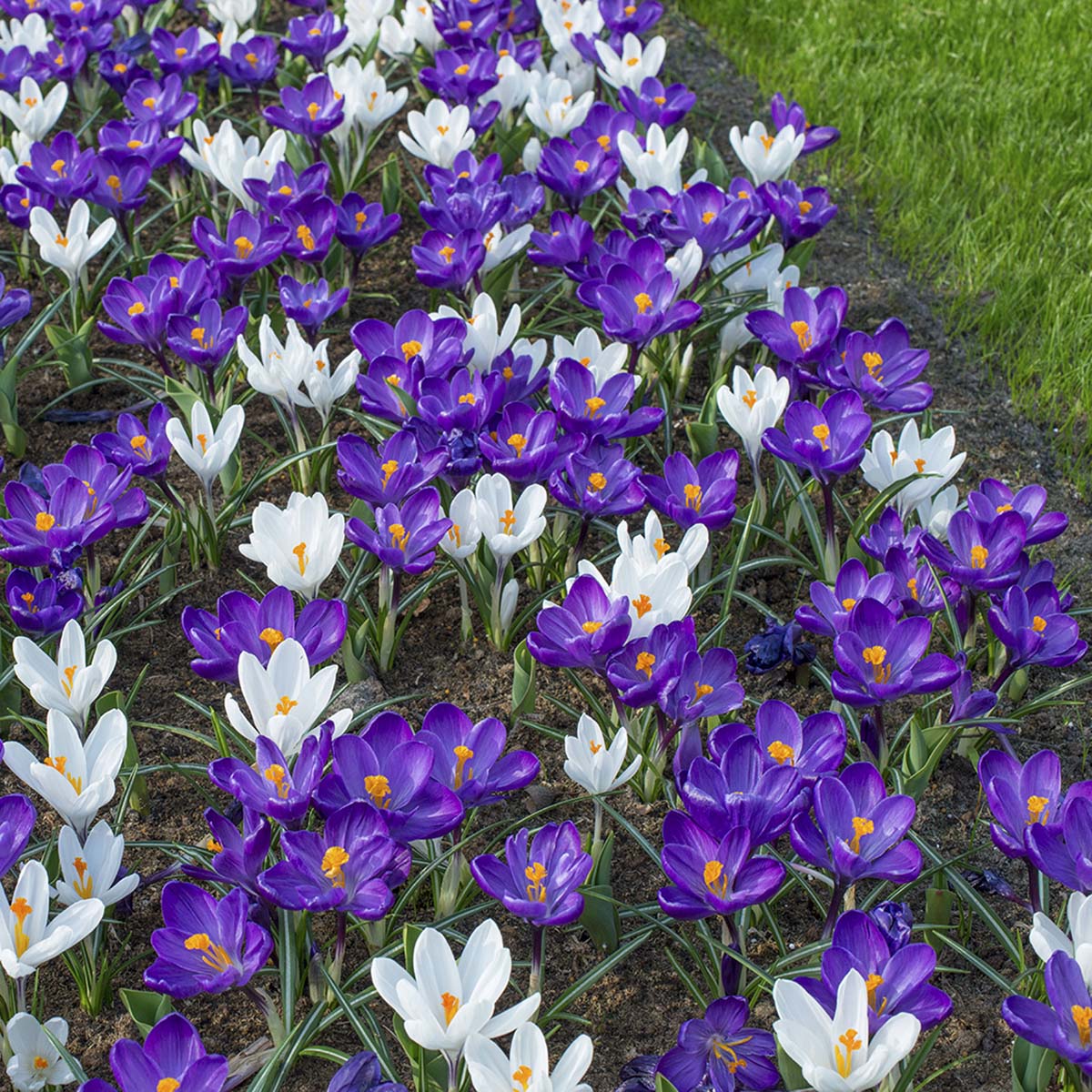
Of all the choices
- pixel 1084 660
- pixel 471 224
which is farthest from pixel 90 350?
pixel 1084 660

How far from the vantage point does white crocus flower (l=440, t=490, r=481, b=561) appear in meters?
2.21

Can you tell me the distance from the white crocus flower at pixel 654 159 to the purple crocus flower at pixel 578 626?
1434 millimetres

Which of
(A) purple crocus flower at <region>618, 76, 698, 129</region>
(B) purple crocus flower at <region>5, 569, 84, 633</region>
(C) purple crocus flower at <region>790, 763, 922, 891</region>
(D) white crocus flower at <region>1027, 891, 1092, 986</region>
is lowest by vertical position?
(B) purple crocus flower at <region>5, 569, 84, 633</region>

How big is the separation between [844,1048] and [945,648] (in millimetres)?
1194

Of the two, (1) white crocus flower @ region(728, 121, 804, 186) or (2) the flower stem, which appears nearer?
(2) the flower stem

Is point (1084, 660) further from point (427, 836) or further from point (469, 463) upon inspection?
point (427, 836)

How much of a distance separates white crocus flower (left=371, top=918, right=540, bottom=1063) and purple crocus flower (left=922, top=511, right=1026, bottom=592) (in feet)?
3.25

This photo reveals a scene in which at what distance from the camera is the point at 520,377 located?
2541mm

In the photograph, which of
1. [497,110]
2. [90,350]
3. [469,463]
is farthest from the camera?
[497,110]

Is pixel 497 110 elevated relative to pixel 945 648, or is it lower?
elevated

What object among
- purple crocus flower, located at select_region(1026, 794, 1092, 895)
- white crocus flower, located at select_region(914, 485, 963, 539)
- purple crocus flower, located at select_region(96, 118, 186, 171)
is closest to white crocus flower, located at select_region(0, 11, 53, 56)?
purple crocus flower, located at select_region(96, 118, 186, 171)

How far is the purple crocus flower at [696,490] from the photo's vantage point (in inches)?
88.4

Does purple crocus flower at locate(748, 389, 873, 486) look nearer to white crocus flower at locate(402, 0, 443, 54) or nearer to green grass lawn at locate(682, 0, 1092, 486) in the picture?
green grass lawn at locate(682, 0, 1092, 486)

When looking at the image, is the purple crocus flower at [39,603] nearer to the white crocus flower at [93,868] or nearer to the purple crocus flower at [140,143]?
the white crocus flower at [93,868]
